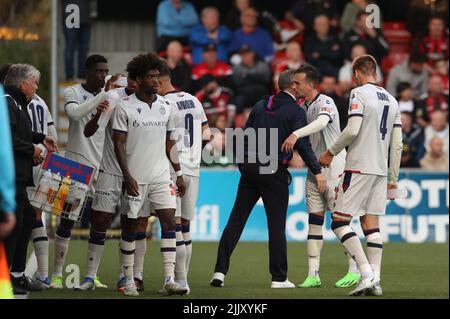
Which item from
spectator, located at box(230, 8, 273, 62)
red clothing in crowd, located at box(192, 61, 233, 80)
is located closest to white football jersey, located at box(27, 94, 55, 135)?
red clothing in crowd, located at box(192, 61, 233, 80)

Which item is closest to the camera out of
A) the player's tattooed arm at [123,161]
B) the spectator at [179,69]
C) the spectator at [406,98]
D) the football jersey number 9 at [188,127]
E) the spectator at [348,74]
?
the player's tattooed arm at [123,161]

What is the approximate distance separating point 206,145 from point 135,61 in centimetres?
723

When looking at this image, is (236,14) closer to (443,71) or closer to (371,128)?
(443,71)

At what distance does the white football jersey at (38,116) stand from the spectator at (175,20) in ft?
35.4

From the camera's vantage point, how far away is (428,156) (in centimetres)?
2188

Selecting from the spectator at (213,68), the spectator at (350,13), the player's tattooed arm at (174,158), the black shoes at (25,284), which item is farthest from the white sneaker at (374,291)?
the spectator at (350,13)

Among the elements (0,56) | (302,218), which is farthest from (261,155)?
(302,218)

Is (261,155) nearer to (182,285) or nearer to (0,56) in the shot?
(182,285)

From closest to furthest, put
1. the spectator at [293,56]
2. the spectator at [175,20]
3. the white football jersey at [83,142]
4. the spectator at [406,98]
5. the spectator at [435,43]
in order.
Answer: the white football jersey at [83,142] → the spectator at [293,56] → the spectator at [406,98] → the spectator at [175,20] → the spectator at [435,43]

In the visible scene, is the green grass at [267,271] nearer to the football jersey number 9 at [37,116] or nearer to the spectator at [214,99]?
the football jersey number 9 at [37,116]

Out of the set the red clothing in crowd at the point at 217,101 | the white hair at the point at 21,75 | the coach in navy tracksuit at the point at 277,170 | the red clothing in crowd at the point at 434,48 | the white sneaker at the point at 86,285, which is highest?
the red clothing in crowd at the point at 434,48

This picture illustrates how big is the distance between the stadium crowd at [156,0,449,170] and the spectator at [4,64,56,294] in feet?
30.0

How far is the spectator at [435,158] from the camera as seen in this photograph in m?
21.7

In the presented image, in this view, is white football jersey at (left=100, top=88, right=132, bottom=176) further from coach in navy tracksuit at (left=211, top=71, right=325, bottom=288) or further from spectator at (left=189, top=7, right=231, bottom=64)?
spectator at (left=189, top=7, right=231, bottom=64)
